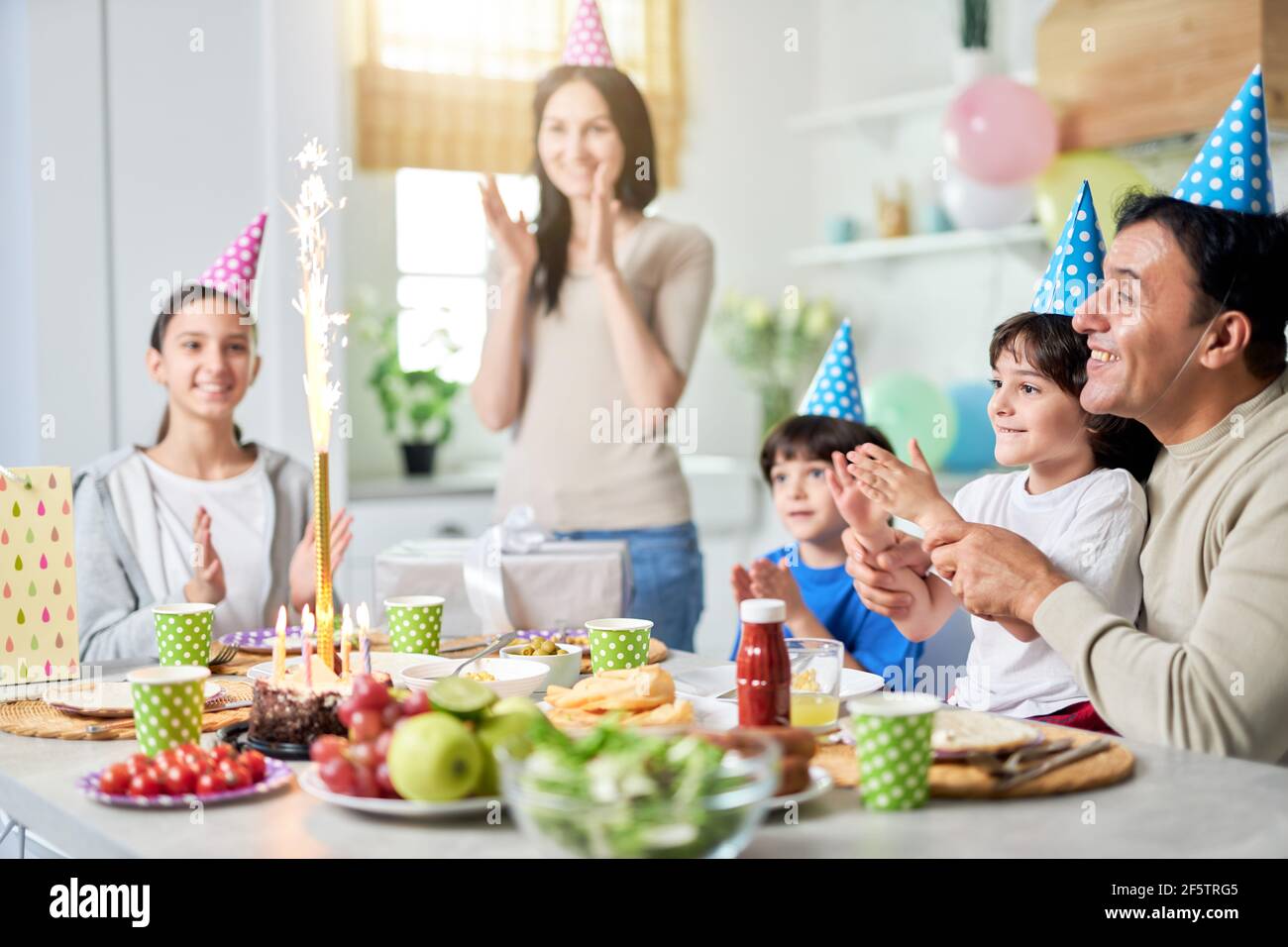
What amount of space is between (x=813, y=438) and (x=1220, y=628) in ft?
3.99

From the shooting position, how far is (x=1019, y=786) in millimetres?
1170

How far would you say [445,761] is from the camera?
107cm

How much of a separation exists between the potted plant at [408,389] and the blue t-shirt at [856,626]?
7.91 feet

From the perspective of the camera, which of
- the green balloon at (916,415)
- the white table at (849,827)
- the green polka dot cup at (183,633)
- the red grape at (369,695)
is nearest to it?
the white table at (849,827)

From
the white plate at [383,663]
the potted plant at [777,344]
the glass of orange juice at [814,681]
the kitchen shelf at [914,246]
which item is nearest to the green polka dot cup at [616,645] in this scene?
the white plate at [383,663]

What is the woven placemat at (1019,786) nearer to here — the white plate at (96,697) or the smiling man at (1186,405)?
the smiling man at (1186,405)

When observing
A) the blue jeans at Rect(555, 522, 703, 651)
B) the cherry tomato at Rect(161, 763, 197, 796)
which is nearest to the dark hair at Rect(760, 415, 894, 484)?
the blue jeans at Rect(555, 522, 703, 651)

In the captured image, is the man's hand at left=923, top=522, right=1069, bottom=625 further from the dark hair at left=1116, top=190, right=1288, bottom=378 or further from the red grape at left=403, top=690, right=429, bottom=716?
the red grape at left=403, top=690, right=429, bottom=716

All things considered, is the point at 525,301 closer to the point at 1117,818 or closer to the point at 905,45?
the point at 1117,818

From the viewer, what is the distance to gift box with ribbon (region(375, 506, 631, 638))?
7.46ft

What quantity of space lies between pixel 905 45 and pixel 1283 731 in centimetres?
423

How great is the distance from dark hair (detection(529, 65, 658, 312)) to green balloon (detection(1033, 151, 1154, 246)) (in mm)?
1456

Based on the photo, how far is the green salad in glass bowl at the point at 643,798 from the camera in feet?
2.88
